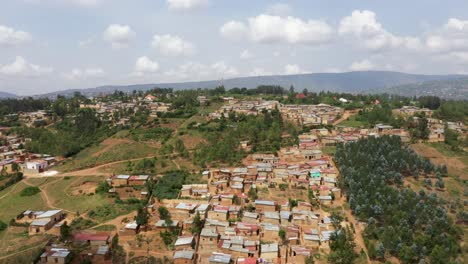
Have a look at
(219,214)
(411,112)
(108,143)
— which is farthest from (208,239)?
(411,112)

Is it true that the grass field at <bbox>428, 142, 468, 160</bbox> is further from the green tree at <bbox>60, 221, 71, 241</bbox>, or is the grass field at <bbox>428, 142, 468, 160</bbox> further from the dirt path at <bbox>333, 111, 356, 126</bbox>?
the green tree at <bbox>60, 221, 71, 241</bbox>

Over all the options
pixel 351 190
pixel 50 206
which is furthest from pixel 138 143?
pixel 351 190

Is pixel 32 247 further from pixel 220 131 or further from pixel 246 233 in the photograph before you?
pixel 220 131

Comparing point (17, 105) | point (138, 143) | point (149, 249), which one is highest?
point (17, 105)

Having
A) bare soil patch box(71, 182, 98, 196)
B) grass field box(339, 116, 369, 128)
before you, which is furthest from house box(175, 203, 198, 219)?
grass field box(339, 116, 369, 128)

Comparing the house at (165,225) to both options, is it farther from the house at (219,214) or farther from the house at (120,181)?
the house at (120,181)

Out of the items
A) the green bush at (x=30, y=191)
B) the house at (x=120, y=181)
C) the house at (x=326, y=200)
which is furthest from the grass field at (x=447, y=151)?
the green bush at (x=30, y=191)

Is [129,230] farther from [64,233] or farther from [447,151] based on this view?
[447,151]

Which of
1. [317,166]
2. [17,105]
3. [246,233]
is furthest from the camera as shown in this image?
[17,105]
